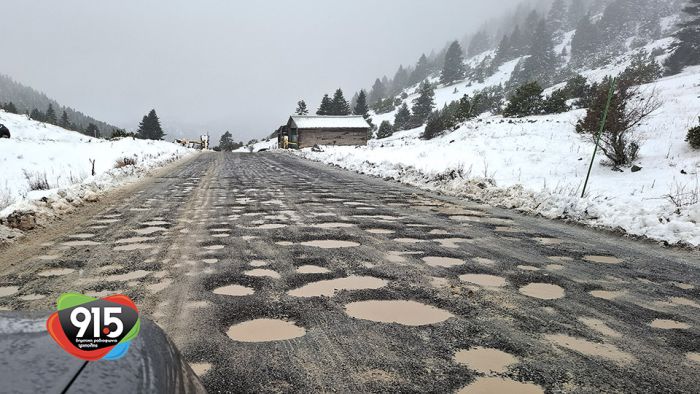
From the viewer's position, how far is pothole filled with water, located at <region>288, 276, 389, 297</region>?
2.90 metres

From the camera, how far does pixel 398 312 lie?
2.61m

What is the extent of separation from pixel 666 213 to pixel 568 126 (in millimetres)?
22031

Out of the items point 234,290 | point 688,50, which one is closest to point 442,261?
point 234,290

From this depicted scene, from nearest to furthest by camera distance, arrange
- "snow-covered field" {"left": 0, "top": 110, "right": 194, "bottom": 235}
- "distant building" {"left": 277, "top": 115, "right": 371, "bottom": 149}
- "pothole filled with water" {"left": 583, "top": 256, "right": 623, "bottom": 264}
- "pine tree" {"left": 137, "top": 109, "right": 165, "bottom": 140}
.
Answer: "pothole filled with water" {"left": 583, "top": 256, "right": 623, "bottom": 264} < "snow-covered field" {"left": 0, "top": 110, "right": 194, "bottom": 235} < "distant building" {"left": 277, "top": 115, "right": 371, "bottom": 149} < "pine tree" {"left": 137, "top": 109, "right": 165, "bottom": 140}

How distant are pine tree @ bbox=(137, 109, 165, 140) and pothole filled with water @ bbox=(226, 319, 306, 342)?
232ft

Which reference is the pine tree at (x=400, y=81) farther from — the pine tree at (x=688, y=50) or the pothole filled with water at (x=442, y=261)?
the pothole filled with water at (x=442, y=261)

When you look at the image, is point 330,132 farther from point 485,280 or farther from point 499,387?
point 499,387

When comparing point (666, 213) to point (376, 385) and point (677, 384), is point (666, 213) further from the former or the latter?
point (376, 385)

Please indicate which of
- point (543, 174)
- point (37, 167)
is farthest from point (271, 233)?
point (37, 167)

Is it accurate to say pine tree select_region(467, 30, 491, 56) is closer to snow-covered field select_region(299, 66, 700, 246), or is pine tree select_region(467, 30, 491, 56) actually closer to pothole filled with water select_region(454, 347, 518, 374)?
snow-covered field select_region(299, 66, 700, 246)

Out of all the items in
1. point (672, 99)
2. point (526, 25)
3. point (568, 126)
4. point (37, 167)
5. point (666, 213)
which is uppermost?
point (526, 25)

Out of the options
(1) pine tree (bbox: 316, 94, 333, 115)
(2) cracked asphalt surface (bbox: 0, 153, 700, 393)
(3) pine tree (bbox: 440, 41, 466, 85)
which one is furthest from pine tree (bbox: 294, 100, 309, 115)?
(2) cracked asphalt surface (bbox: 0, 153, 700, 393)

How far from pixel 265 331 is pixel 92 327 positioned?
5.17ft

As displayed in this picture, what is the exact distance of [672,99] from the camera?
25938mm
